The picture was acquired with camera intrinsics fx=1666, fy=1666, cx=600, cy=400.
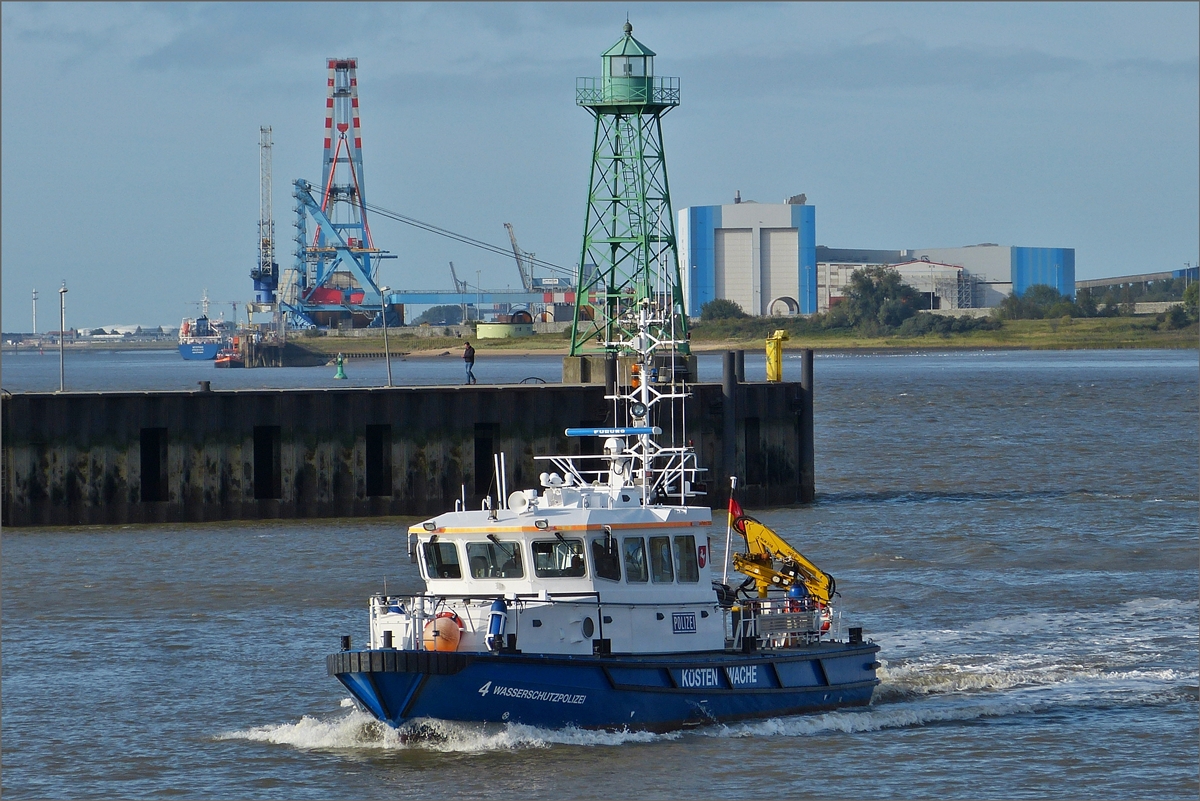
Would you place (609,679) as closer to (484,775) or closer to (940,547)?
(484,775)

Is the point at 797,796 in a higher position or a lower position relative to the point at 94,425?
lower

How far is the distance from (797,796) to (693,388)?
20694mm

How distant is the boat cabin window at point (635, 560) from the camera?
1909 centimetres

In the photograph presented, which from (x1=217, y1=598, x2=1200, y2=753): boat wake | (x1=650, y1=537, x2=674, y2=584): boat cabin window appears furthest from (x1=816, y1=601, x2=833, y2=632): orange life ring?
(x1=650, y1=537, x2=674, y2=584): boat cabin window

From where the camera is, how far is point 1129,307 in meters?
191

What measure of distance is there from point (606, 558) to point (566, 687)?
1.63 metres

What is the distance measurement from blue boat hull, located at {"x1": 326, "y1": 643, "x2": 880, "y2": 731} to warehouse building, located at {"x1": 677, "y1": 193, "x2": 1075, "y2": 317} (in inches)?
5357

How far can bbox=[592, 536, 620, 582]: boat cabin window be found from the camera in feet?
62.0

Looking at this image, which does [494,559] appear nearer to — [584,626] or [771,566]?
[584,626]

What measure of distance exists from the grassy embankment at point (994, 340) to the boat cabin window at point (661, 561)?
146m

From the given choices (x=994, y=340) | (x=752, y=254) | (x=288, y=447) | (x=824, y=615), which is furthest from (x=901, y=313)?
(x=824, y=615)

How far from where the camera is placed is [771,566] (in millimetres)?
21750

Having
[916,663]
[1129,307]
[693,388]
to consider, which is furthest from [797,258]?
[916,663]

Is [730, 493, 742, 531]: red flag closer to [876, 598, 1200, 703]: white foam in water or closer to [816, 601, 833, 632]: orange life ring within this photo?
[816, 601, 833, 632]: orange life ring
